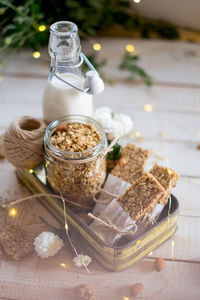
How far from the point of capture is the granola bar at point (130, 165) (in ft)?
3.57

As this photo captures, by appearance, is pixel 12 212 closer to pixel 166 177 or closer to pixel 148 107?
pixel 166 177

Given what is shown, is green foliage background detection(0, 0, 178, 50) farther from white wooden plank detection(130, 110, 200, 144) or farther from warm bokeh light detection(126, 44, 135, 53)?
white wooden plank detection(130, 110, 200, 144)

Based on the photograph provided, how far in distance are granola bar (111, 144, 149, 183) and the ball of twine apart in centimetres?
22

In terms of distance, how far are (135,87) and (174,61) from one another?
0.74 feet

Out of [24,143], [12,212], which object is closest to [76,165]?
[24,143]

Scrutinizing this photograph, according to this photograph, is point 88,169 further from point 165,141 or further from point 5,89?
point 5,89

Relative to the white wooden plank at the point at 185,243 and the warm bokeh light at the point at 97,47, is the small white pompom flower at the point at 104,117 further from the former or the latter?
the warm bokeh light at the point at 97,47

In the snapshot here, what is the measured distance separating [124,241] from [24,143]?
37 cm

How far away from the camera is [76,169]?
3.30 feet

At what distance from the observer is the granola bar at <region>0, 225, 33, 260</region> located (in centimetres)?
103

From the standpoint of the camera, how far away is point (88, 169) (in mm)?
1017

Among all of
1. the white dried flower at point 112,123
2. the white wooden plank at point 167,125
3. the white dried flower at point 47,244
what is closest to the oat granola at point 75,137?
the white dried flower at point 112,123

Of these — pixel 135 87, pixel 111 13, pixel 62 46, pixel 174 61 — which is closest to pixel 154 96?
pixel 135 87

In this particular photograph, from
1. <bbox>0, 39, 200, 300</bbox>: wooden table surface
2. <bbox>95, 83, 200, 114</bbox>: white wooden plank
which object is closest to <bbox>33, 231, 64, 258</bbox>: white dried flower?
<bbox>0, 39, 200, 300</bbox>: wooden table surface
